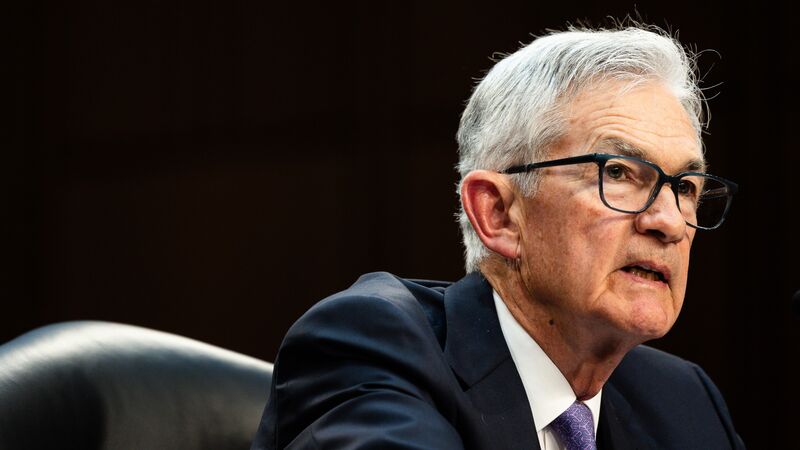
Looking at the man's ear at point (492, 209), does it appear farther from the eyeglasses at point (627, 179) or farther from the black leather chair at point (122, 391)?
the black leather chair at point (122, 391)

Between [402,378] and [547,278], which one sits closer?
[402,378]

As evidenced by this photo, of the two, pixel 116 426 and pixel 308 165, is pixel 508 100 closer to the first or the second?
pixel 116 426

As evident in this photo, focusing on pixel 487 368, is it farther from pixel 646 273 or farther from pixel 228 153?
pixel 228 153

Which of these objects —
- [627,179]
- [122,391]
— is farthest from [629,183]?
[122,391]

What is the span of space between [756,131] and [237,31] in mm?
1707

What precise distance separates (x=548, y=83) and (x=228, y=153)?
80.2 inches

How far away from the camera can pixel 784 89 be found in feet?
9.22

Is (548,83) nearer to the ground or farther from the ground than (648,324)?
farther from the ground

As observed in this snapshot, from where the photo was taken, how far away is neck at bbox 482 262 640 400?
1398mm

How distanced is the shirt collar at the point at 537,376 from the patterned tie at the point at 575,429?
0.01 metres

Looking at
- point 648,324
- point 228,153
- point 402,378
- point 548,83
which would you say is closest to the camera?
point 402,378

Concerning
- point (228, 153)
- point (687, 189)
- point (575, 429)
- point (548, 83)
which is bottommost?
point (575, 429)

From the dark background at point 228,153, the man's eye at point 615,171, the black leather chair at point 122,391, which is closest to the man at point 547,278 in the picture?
the man's eye at point 615,171

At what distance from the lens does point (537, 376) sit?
1.41 m
